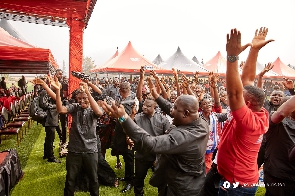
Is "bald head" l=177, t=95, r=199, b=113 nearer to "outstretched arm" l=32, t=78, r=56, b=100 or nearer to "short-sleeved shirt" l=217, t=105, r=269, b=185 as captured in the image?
"short-sleeved shirt" l=217, t=105, r=269, b=185

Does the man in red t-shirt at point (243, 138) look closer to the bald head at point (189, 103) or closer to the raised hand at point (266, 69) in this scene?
the bald head at point (189, 103)

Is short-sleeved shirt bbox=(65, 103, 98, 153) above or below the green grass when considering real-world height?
above

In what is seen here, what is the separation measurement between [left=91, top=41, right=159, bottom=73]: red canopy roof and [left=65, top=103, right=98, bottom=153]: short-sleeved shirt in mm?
15511

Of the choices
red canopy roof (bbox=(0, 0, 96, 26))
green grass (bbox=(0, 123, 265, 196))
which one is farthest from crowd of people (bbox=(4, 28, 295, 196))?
red canopy roof (bbox=(0, 0, 96, 26))

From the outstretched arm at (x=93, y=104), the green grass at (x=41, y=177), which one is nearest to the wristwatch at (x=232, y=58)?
the outstretched arm at (x=93, y=104)

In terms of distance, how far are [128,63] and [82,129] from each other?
664 inches

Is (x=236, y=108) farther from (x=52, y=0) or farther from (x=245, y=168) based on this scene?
(x=52, y=0)

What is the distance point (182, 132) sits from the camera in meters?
2.20

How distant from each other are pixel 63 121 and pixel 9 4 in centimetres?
420

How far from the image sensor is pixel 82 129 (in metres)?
3.84

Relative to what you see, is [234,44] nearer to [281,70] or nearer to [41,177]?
[41,177]

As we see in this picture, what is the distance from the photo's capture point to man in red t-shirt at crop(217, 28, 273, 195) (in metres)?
2.15

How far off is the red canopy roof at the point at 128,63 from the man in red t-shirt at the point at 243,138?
16.9 meters

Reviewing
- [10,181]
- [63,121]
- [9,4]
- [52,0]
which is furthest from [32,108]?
[9,4]
